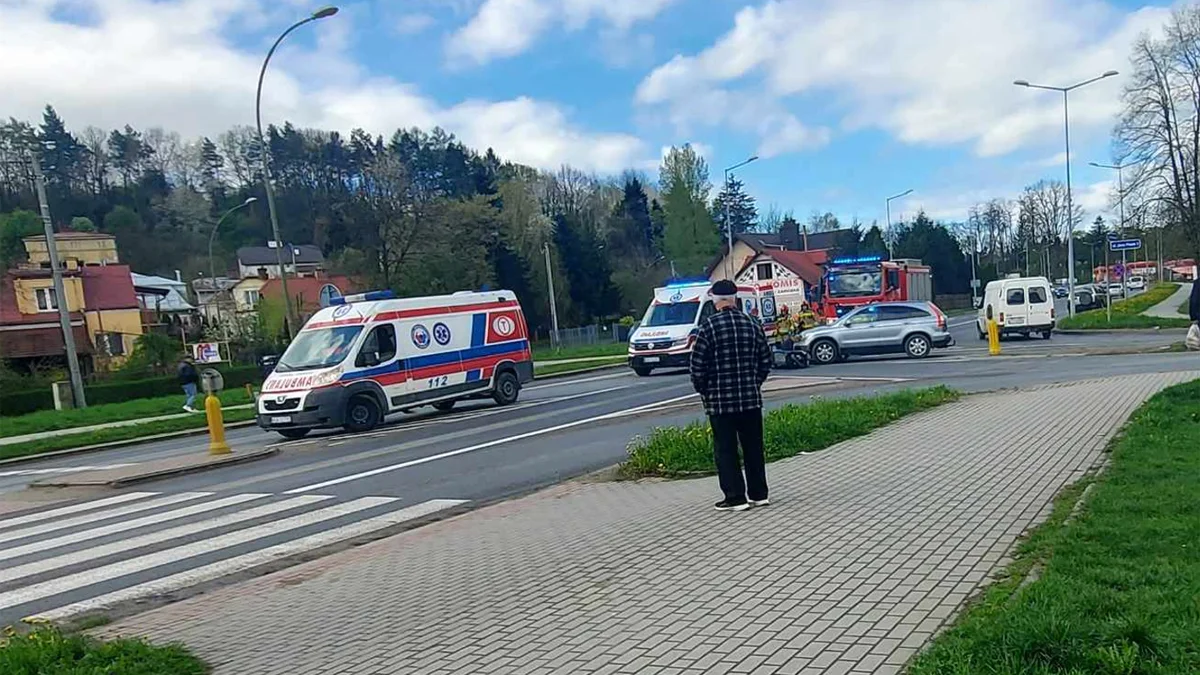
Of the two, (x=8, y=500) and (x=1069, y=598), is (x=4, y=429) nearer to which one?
(x=8, y=500)

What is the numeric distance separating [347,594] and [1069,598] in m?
4.40

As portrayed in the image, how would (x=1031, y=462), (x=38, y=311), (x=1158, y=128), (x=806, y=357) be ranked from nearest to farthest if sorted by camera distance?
1. (x=1031, y=462)
2. (x=806, y=357)
3. (x=1158, y=128)
4. (x=38, y=311)

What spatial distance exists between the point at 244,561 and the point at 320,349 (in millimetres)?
10351

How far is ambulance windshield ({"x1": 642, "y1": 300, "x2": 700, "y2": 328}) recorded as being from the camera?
26.8 metres

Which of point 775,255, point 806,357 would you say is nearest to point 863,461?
point 806,357

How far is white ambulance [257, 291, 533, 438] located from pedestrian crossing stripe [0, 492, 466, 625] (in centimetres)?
537

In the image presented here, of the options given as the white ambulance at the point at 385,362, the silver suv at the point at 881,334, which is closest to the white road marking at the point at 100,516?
the white ambulance at the point at 385,362

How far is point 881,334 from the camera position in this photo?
90.5ft

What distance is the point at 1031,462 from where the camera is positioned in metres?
8.50

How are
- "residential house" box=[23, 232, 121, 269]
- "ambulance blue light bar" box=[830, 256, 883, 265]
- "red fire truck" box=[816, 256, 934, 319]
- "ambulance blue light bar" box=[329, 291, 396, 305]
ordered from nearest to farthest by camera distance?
"ambulance blue light bar" box=[329, 291, 396, 305], "red fire truck" box=[816, 256, 934, 319], "ambulance blue light bar" box=[830, 256, 883, 265], "residential house" box=[23, 232, 121, 269]

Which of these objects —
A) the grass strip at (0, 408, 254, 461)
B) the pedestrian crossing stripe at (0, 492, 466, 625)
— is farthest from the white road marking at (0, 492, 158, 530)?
the grass strip at (0, 408, 254, 461)

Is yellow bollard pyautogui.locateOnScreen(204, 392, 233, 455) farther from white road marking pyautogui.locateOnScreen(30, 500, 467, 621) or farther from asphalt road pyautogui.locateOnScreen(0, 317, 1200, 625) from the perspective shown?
white road marking pyautogui.locateOnScreen(30, 500, 467, 621)

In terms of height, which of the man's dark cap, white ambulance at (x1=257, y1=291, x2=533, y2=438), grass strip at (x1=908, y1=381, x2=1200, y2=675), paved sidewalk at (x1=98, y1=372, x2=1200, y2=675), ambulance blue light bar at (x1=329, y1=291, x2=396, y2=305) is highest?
ambulance blue light bar at (x1=329, y1=291, x2=396, y2=305)

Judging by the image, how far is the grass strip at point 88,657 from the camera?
15.5 ft
